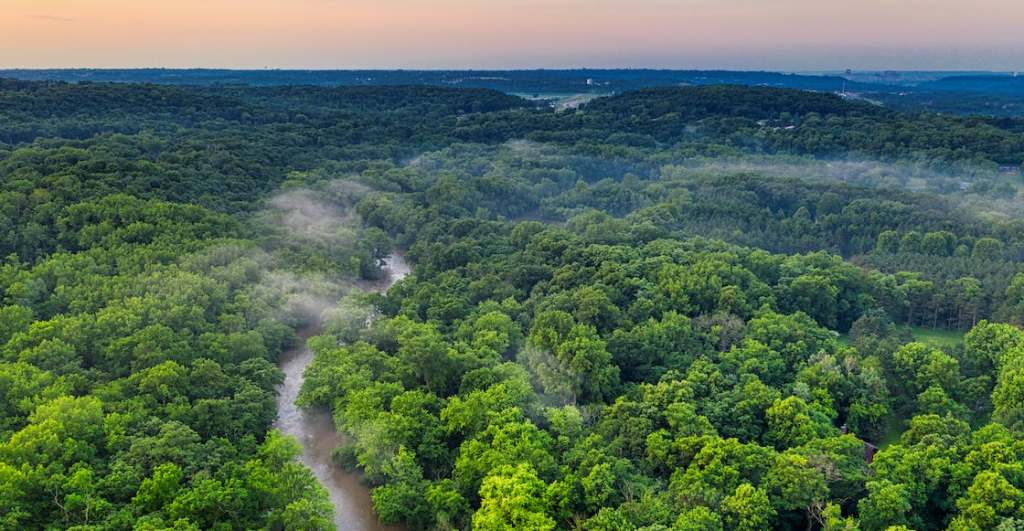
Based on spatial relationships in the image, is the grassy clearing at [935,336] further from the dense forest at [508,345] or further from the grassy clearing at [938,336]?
the dense forest at [508,345]

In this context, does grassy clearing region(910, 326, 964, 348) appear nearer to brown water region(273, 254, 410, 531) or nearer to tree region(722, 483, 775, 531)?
tree region(722, 483, 775, 531)

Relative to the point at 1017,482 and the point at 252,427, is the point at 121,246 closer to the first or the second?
the point at 252,427

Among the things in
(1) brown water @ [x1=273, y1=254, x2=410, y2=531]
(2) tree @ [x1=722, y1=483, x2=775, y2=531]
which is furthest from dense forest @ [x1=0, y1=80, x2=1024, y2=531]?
(1) brown water @ [x1=273, y1=254, x2=410, y2=531]

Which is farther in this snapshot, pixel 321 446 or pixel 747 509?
pixel 321 446

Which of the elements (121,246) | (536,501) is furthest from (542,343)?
(121,246)

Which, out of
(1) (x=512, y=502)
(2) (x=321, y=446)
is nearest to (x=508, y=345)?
(2) (x=321, y=446)

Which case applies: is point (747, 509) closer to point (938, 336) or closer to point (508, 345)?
point (508, 345)
